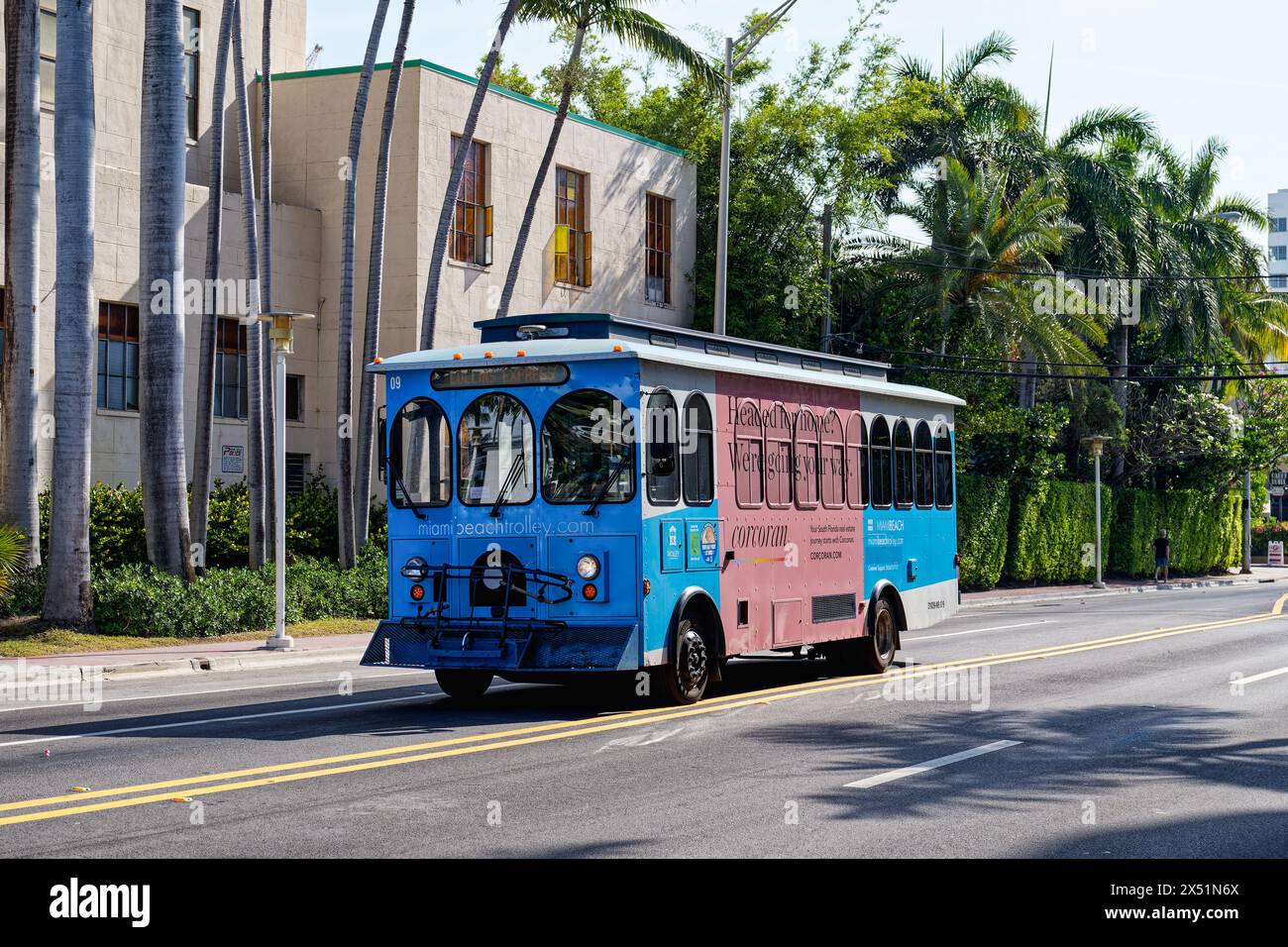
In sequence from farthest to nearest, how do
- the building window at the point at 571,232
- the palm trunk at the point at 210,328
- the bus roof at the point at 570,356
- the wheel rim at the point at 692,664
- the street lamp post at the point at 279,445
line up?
the building window at the point at 571,232
the palm trunk at the point at 210,328
the street lamp post at the point at 279,445
the wheel rim at the point at 692,664
the bus roof at the point at 570,356

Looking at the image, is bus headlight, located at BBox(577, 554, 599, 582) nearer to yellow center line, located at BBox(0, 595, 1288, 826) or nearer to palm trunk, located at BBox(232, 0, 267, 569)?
yellow center line, located at BBox(0, 595, 1288, 826)

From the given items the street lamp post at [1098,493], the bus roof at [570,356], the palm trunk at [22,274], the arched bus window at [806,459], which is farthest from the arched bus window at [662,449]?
the street lamp post at [1098,493]

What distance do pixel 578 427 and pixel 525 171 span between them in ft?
69.3

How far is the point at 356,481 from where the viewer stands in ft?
87.9

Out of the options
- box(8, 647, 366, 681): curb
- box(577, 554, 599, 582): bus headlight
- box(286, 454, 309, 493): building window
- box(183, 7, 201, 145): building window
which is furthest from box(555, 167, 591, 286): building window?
box(577, 554, 599, 582): bus headlight

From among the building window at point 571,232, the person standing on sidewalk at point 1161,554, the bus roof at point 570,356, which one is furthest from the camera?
the person standing on sidewalk at point 1161,554

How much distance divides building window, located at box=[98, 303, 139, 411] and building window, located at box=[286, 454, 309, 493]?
3777 mm

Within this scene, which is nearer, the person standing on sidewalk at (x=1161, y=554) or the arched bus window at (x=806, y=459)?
the arched bus window at (x=806, y=459)

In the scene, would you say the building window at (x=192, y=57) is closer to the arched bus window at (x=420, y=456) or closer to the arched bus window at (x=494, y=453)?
the arched bus window at (x=420, y=456)

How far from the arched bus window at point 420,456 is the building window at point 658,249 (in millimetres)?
23686

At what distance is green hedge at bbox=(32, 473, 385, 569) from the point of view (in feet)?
77.7

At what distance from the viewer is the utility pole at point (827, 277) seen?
40.0 metres

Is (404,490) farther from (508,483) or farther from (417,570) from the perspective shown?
(508,483)

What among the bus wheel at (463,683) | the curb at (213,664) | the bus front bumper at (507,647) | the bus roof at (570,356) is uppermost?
the bus roof at (570,356)
